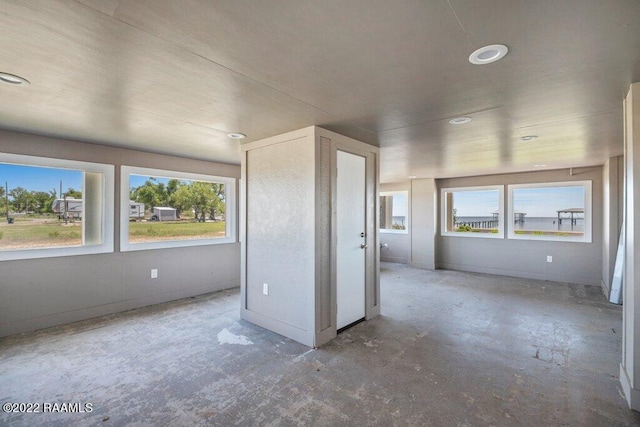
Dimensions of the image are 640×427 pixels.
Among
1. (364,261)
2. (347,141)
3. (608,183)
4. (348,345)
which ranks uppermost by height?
(347,141)

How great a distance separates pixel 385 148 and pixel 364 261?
1626 millimetres

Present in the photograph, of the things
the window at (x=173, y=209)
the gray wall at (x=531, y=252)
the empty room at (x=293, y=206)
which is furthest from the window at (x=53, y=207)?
the gray wall at (x=531, y=252)

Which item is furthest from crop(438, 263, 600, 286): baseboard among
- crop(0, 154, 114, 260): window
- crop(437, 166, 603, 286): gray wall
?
crop(0, 154, 114, 260): window

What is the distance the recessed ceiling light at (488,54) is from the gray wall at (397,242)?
6.27 metres

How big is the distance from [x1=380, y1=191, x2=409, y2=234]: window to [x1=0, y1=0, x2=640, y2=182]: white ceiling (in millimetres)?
4915

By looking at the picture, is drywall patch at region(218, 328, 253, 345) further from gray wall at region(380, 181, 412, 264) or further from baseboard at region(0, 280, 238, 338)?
gray wall at region(380, 181, 412, 264)

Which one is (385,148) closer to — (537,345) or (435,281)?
(537,345)

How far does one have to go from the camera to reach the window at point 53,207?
3414mm

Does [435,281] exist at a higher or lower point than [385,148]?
lower

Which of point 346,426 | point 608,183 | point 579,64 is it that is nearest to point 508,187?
point 608,183

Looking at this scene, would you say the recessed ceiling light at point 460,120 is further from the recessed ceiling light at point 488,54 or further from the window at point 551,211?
the window at point 551,211

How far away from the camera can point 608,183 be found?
Answer: 491 centimetres

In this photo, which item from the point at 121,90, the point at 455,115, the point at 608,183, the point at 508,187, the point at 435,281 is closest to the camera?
the point at 121,90

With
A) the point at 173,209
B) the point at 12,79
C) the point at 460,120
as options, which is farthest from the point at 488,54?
the point at 173,209
